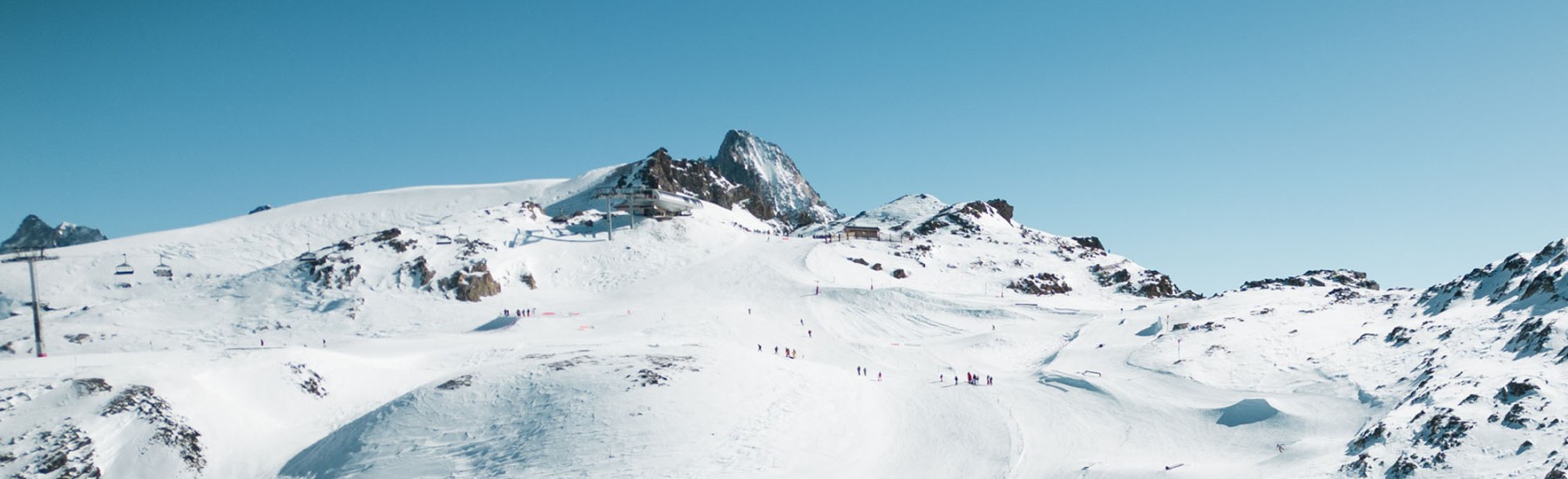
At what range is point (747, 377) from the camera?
3341cm

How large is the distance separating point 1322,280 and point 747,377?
72.6 m

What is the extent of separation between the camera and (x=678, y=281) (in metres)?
66.6

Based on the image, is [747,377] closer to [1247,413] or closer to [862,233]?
[1247,413]

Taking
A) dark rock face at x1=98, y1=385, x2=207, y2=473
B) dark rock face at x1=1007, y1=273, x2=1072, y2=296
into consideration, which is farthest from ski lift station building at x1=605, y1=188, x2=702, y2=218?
dark rock face at x1=98, y1=385, x2=207, y2=473

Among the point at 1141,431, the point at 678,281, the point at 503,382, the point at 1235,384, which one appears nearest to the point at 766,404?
the point at 503,382

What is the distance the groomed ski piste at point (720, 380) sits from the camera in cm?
2520

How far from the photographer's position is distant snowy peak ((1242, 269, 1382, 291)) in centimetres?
7550

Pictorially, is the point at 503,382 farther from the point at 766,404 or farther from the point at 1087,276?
the point at 1087,276

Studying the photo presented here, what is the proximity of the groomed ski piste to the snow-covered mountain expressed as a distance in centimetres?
14

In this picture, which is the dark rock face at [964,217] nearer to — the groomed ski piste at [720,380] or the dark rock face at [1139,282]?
the dark rock face at [1139,282]

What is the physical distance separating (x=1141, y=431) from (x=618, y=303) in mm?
40518

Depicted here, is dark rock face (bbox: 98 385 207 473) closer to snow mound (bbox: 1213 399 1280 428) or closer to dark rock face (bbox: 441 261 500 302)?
dark rock face (bbox: 441 261 500 302)

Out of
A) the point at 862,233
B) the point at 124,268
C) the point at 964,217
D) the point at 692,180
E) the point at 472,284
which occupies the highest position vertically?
the point at 692,180

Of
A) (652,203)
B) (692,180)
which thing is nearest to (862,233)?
(652,203)
